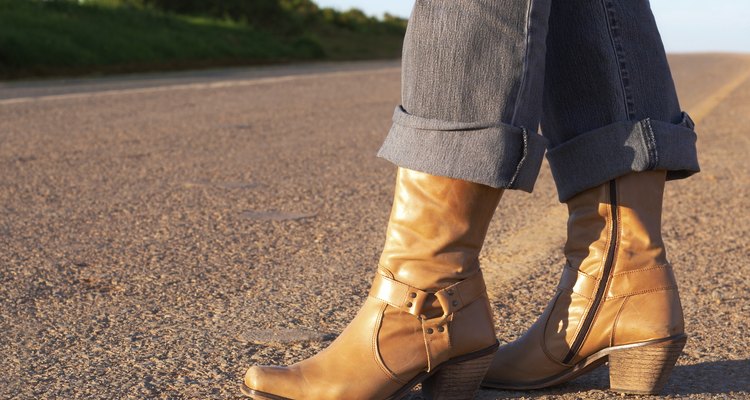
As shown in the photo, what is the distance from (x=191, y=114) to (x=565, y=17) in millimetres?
5616

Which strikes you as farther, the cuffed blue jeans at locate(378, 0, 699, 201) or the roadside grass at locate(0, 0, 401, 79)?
the roadside grass at locate(0, 0, 401, 79)

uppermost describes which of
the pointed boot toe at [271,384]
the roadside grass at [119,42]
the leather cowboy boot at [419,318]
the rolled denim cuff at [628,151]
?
the rolled denim cuff at [628,151]

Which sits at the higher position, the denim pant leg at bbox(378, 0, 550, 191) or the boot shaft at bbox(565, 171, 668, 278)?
the denim pant leg at bbox(378, 0, 550, 191)

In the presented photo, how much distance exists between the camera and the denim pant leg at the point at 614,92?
5.26 feet

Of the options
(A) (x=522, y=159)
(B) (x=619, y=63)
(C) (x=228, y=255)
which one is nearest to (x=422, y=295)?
(A) (x=522, y=159)

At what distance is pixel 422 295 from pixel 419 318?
0.04 meters

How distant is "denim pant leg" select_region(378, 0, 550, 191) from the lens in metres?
1.46

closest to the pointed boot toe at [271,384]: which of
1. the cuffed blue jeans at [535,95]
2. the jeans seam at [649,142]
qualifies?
the cuffed blue jeans at [535,95]

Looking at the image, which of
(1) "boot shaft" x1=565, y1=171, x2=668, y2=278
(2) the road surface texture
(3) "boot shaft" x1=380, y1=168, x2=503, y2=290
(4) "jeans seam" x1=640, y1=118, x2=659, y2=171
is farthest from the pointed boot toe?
(4) "jeans seam" x1=640, y1=118, x2=659, y2=171

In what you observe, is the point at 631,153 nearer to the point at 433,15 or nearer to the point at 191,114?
the point at 433,15

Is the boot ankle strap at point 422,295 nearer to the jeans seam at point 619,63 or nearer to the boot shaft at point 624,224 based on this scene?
the boot shaft at point 624,224

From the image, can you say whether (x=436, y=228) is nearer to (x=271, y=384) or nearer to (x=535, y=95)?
(x=535, y=95)

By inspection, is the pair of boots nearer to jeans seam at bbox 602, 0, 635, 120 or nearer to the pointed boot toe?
the pointed boot toe

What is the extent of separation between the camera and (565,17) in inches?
64.1
